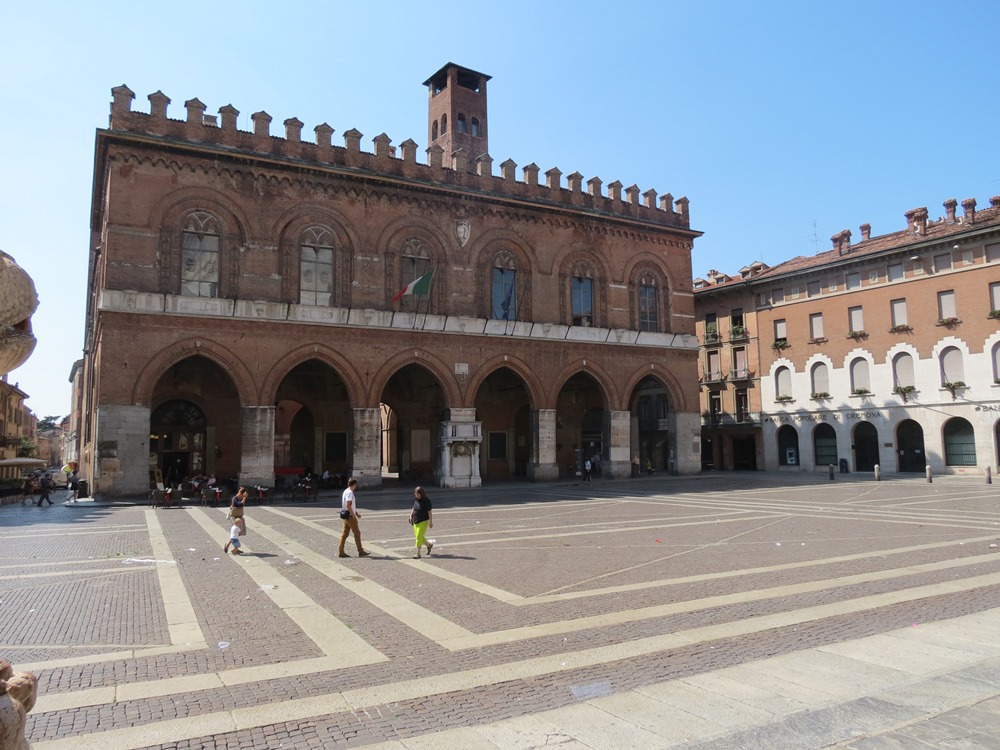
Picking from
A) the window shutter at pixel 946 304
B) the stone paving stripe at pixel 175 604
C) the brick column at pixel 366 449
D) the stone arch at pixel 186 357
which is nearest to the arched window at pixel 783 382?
the window shutter at pixel 946 304

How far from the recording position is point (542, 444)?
3303cm

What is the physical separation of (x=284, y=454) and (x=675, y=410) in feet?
65.8

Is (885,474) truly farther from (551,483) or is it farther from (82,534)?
(82,534)

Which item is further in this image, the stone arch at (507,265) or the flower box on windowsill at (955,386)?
the flower box on windowsill at (955,386)

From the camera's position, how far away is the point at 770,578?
33.6 feet

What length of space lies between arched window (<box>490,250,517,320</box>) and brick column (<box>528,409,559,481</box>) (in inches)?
191

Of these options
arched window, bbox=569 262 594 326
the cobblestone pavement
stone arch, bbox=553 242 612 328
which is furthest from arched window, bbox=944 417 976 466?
the cobblestone pavement

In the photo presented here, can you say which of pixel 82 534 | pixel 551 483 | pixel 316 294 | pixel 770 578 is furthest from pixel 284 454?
pixel 770 578

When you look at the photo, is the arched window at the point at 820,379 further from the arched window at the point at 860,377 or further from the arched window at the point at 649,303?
the arched window at the point at 649,303

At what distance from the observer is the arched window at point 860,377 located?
1542 inches

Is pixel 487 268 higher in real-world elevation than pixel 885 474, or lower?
higher

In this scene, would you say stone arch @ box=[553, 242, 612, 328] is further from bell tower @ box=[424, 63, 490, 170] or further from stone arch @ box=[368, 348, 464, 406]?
bell tower @ box=[424, 63, 490, 170]

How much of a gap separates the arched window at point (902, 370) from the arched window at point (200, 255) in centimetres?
3419

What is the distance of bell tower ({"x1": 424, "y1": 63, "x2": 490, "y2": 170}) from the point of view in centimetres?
4859
